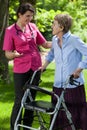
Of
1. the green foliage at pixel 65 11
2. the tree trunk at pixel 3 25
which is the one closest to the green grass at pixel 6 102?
the tree trunk at pixel 3 25

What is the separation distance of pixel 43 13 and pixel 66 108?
15.8 m

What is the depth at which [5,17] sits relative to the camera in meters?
12.8

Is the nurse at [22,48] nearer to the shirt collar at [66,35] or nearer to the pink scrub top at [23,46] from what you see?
the pink scrub top at [23,46]

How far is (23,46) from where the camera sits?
6512mm

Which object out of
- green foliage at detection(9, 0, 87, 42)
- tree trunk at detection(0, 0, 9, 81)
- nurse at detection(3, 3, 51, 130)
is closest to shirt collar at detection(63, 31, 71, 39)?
nurse at detection(3, 3, 51, 130)

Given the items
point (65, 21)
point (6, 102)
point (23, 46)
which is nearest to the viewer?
point (65, 21)

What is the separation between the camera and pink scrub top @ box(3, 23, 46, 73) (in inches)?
254

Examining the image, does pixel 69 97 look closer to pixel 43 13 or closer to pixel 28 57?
pixel 28 57

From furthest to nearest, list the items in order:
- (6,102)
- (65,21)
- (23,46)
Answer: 1. (6,102)
2. (23,46)
3. (65,21)

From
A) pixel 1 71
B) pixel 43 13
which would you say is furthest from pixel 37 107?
pixel 43 13

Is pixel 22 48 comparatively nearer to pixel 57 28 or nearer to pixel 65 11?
pixel 57 28

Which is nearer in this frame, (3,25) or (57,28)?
(57,28)

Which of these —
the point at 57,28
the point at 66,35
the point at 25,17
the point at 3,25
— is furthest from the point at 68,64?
the point at 3,25

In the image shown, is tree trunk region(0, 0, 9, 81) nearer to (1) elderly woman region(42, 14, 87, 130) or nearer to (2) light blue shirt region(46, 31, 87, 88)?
(1) elderly woman region(42, 14, 87, 130)
